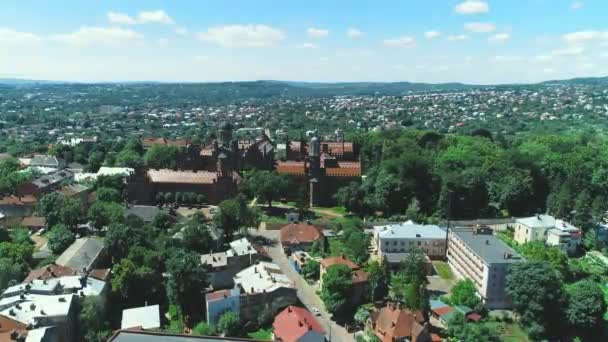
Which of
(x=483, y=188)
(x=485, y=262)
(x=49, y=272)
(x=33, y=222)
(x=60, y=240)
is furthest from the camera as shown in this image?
(x=483, y=188)

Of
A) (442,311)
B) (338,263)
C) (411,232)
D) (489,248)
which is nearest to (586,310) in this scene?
(489,248)

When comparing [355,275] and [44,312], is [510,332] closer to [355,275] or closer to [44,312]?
[355,275]

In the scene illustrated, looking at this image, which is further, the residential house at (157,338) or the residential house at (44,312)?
the residential house at (44,312)

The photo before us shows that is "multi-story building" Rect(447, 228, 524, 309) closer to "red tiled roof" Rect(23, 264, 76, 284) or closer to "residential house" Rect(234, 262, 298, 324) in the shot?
"residential house" Rect(234, 262, 298, 324)

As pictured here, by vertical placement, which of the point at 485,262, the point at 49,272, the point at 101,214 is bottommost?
the point at 49,272

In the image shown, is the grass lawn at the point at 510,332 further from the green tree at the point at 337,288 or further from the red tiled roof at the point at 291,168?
the red tiled roof at the point at 291,168

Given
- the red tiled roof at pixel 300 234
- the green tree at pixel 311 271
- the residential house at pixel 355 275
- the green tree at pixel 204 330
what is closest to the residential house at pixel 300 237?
the red tiled roof at pixel 300 234
